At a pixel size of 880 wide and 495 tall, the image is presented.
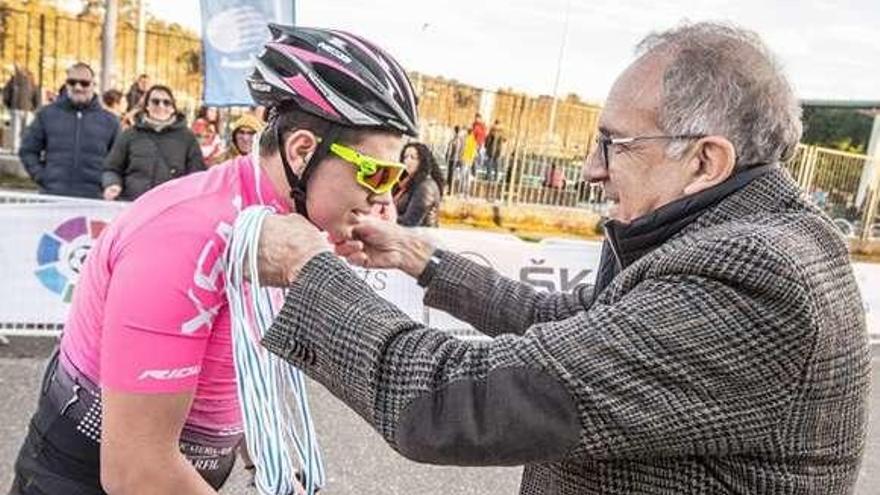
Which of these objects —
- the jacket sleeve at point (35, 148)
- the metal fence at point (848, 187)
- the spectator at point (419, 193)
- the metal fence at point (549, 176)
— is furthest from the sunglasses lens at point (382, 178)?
the metal fence at point (848, 187)

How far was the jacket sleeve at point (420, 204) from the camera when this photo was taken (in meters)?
6.45

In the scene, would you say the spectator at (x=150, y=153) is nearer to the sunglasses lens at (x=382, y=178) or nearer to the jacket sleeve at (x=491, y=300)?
the jacket sleeve at (x=491, y=300)

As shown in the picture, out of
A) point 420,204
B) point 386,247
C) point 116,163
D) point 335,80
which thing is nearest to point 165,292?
point 335,80

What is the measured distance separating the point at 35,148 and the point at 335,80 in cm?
545

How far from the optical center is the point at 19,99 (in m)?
10.9

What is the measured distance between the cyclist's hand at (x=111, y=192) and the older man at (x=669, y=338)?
4.94 m

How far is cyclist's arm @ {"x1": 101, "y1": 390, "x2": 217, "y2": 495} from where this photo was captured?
1351mm

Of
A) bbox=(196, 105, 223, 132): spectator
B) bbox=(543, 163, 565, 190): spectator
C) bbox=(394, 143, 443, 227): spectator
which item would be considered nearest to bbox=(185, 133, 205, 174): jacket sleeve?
bbox=(394, 143, 443, 227): spectator

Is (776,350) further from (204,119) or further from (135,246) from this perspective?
(204,119)

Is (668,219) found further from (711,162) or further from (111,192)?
(111,192)

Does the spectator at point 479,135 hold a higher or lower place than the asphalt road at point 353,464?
higher

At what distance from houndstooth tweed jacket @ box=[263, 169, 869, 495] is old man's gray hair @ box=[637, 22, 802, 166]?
0.28ft

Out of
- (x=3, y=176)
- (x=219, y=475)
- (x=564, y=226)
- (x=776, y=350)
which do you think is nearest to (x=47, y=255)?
(x=219, y=475)

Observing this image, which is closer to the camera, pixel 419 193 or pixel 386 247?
pixel 386 247
